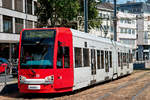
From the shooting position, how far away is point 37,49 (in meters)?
14.9

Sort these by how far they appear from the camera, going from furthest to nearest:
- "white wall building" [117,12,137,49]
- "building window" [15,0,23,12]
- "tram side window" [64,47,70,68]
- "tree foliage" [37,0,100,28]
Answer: "white wall building" [117,12,137,49]
"tree foliage" [37,0,100,28]
"building window" [15,0,23,12]
"tram side window" [64,47,70,68]

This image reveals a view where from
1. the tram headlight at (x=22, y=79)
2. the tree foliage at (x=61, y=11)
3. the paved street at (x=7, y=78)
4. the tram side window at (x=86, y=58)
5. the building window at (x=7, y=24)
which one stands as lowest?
the paved street at (x=7, y=78)

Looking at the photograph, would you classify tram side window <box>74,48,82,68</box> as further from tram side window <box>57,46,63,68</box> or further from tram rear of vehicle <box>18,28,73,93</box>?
tram side window <box>57,46,63,68</box>

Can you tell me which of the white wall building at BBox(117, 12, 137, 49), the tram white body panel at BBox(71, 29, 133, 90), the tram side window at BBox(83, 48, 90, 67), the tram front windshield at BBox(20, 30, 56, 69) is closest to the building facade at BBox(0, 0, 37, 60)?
the tram white body panel at BBox(71, 29, 133, 90)

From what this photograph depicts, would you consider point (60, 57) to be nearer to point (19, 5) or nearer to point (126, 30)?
point (19, 5)

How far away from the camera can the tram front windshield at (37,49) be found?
48.4ft

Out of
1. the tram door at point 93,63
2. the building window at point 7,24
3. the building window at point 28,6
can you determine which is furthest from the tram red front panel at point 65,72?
the building window at point 28,6

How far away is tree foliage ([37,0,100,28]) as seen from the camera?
141 feet

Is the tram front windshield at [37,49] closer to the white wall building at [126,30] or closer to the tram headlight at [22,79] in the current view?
the tram headlight at [22,79]

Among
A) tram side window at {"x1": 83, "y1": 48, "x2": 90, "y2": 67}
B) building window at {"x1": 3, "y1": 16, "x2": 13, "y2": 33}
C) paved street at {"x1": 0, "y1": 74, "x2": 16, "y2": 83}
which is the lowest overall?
paved street at {"x1": 0, "y1": 74, "x2": 16, "y2": 83}

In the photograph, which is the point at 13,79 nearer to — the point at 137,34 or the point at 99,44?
the point at 99,44

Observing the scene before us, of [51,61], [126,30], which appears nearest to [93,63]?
[51,61]

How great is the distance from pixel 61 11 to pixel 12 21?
6.37 meters

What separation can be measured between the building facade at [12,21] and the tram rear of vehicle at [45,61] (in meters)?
23.9
